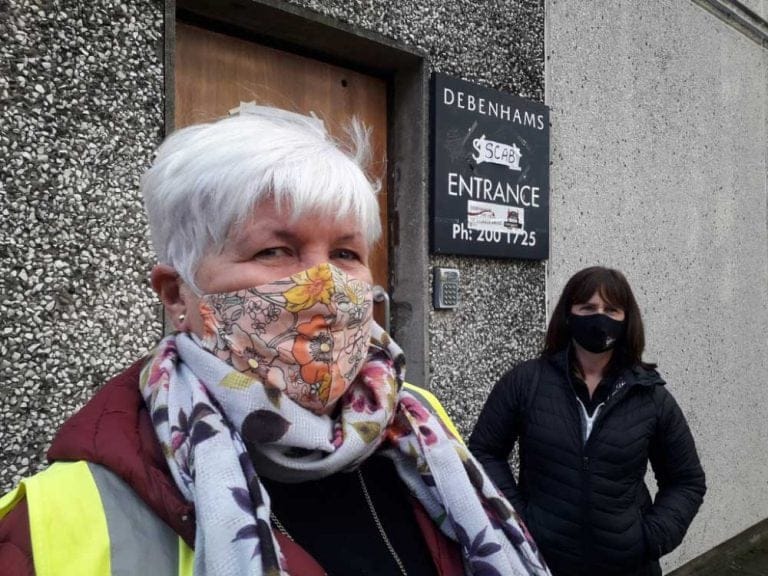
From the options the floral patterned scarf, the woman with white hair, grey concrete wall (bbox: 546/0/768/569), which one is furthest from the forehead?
grey concrete wall (bbox: 546/0/768/569)

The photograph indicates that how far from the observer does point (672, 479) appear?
2.83 meters

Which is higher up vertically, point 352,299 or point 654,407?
point 352,299

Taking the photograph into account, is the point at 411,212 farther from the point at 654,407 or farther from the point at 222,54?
the point at 654,407

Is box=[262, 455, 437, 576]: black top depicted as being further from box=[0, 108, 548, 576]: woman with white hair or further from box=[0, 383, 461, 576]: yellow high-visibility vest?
box=[0, 383, 461, 576]: yellow high-visibility vest

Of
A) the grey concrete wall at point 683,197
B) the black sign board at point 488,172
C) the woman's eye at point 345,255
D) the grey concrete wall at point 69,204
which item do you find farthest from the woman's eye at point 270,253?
the grey concrete wall at point 683,197

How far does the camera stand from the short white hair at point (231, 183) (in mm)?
1202

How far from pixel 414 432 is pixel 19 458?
1364 mm

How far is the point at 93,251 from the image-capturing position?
2352mm

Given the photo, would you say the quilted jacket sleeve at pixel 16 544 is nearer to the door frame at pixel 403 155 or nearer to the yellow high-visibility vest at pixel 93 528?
the yellow high-visibility vest at pixel 93 528

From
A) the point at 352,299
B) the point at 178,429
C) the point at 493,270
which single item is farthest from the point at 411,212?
the point at 178,429

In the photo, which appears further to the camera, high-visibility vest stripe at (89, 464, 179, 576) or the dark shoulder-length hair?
the dark shoulder-length hair

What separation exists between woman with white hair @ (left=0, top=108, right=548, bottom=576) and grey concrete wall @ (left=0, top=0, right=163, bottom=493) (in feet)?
3.52

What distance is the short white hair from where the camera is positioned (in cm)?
120

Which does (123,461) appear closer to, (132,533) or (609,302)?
(132,533)
